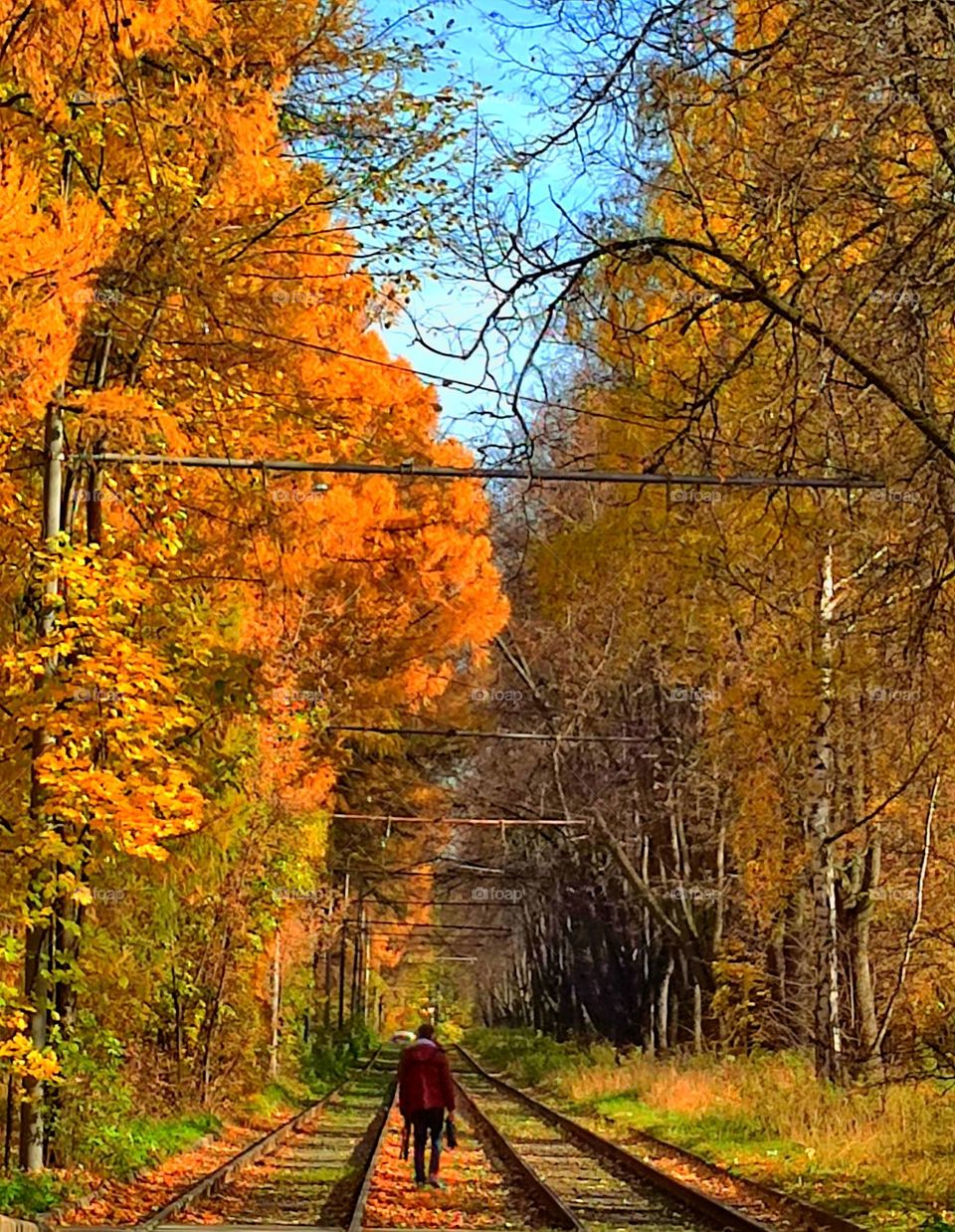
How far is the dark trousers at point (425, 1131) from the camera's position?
16031mm

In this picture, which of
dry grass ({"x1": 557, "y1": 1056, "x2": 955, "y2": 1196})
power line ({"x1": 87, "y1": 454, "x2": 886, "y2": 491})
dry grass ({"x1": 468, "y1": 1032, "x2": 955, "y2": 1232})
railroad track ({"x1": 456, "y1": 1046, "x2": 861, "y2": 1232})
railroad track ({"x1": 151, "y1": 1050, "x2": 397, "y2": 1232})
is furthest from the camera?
dry grass ({"x1": 557, "y1": 1056, "x2": 955, "y2": 1196})

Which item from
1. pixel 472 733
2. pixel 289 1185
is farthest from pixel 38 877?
pixel 472 733

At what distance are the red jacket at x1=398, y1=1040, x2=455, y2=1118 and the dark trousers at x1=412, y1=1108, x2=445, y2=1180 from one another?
0.34 feet

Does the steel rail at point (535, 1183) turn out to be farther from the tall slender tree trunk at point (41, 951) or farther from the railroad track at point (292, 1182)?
the tall slender tree trunk at point (41, 951)

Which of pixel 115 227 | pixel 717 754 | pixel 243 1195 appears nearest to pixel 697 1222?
pixel 243 1195

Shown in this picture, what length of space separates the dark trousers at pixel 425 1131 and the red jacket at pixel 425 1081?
0.34 feet

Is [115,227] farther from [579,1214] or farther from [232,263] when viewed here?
[579,1214]

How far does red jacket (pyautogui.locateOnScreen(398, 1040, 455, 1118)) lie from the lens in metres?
15.8

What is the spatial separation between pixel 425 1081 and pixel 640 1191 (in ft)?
7.90

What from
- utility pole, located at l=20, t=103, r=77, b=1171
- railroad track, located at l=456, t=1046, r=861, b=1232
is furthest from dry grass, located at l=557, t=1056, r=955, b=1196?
utility pole, located at l=20, t=103, r=77, b=1171

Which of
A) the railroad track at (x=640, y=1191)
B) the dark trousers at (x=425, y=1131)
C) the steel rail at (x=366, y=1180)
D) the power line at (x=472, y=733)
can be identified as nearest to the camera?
the steel rail at (x=366, y=1180)

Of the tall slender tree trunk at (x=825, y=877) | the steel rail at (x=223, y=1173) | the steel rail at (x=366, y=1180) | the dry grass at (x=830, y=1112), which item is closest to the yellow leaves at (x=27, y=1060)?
the steel rail at (x=223, y=1173)

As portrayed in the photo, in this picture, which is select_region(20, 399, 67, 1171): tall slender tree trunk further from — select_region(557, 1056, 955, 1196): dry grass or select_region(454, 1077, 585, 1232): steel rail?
select_region(557, 1056, 955, 1196): dry grass

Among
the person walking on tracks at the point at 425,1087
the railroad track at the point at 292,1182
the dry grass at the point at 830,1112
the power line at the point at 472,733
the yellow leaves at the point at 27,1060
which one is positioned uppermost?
the power line at the point at 472,733
